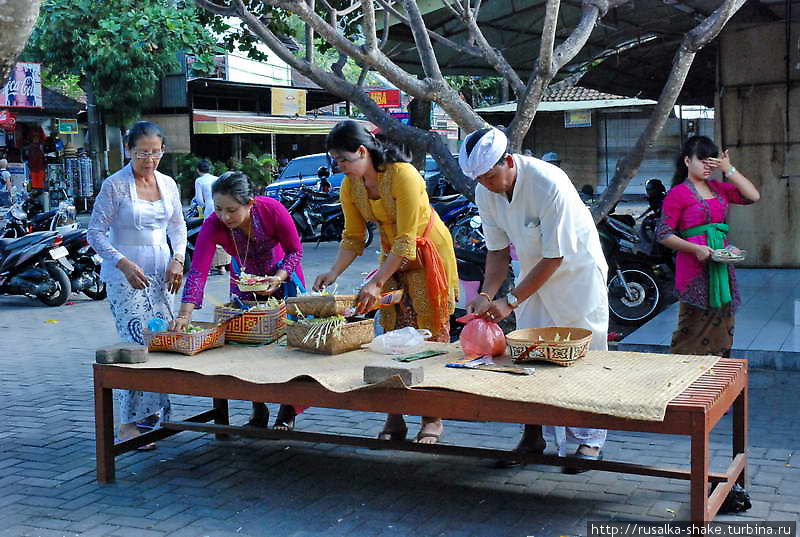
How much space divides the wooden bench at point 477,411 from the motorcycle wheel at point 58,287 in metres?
6.42

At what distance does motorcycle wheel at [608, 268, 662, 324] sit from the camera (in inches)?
351

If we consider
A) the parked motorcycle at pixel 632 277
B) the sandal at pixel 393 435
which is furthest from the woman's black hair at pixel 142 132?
the parked motorcycle at pixel 632 277

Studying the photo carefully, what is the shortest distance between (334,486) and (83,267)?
25.3 feet

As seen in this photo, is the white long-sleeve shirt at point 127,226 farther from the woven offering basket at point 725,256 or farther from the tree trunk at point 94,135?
the tree trunk at point 94,135

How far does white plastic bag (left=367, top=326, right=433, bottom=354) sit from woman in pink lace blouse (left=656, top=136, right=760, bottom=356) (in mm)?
1920

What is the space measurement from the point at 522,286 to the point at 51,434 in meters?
3.10

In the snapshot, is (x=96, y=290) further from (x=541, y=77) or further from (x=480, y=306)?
(x=480, y=306)

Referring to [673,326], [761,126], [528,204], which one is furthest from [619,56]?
[528,204]

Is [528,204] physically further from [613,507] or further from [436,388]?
[613,507]

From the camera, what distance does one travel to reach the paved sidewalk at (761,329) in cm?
669

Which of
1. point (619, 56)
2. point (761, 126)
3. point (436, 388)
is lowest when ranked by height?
point (436, 388)

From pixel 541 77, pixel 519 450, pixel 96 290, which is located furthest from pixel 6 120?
pixel 519 450

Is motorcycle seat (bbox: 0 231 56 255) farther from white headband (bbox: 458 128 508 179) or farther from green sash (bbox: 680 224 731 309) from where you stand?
white headband (bbox: 458 128 508 179)

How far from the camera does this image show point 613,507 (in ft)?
13.5
